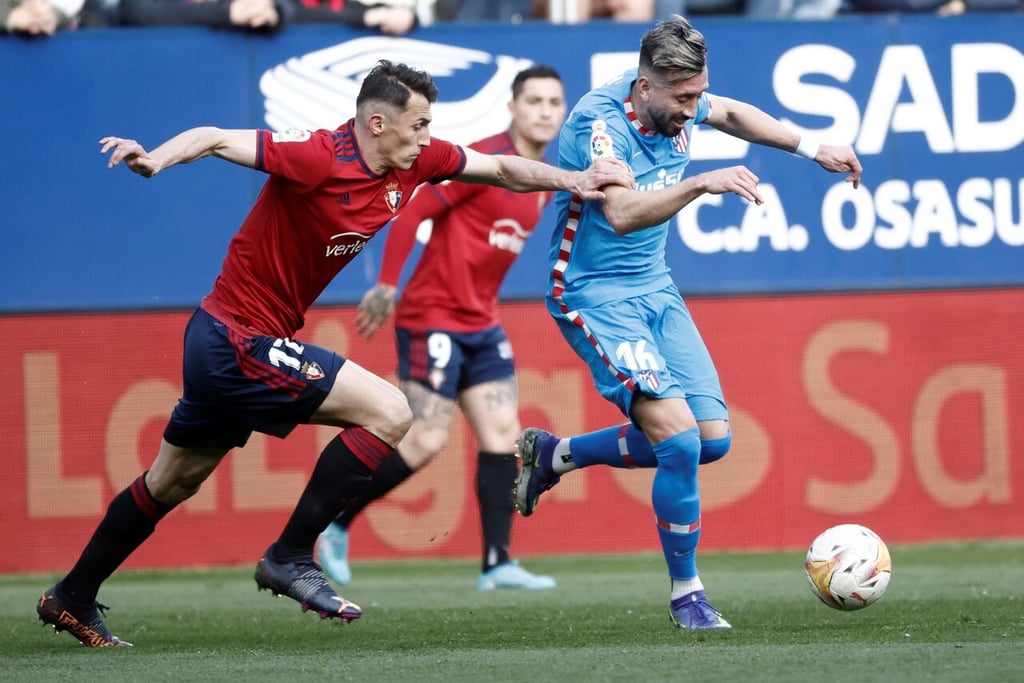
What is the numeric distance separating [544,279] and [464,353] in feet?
4.50

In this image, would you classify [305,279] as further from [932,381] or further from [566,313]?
[932,381]

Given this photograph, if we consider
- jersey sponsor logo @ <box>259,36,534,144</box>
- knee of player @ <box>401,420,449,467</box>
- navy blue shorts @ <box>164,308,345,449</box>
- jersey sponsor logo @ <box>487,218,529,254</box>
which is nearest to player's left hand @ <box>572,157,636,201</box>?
navy blue shorts @ <box>164,308,345,449</box>

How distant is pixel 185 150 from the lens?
5371 millimetres

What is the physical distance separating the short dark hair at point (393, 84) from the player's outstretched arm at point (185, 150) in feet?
1.58

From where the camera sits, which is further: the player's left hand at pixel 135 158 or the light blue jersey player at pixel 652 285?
the light blue jersey player at pixel 652 285

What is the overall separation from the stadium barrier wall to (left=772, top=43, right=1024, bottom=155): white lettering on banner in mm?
14

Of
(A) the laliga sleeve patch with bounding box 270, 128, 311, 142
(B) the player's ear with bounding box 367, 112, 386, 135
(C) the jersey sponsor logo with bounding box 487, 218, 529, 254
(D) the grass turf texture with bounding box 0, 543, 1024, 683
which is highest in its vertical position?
(B) the player's ear with bounding box 367, 112, 386, 135

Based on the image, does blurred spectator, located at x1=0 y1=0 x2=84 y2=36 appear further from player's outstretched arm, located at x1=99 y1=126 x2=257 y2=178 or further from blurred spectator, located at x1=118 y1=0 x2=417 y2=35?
player's outstretched arm, located at x1=99 y1=126 x2=257 y2=178

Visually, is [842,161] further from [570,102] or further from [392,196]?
[570,102]

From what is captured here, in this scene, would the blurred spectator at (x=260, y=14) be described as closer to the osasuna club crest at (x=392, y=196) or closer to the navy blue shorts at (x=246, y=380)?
the osasuna club crest at (x=392, y=196)

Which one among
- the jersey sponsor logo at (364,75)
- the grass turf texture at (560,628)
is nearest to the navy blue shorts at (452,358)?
the grass turf texture at (560,628)

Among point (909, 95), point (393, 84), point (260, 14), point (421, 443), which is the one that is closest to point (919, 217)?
point (909, 95)

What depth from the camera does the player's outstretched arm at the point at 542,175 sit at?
5773mm

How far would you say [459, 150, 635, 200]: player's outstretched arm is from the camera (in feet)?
18.9
